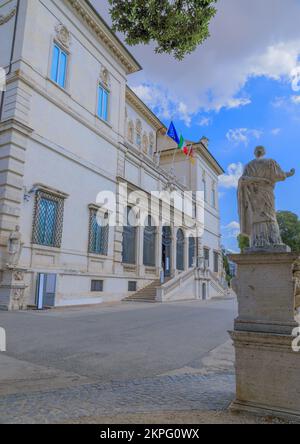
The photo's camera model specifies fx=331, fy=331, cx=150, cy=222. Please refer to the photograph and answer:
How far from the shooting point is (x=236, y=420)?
10.5 feet

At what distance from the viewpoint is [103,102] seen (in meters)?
21.6

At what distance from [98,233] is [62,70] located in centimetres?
923

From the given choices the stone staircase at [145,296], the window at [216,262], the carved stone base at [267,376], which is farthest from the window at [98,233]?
the window at [216,262]

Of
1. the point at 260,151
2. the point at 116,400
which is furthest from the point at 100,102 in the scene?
the point at 116,400

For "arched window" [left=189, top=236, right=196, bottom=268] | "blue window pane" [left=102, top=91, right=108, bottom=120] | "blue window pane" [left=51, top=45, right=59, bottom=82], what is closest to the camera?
"blue window pane" [left=51, top=45, right=59, bottom=82]

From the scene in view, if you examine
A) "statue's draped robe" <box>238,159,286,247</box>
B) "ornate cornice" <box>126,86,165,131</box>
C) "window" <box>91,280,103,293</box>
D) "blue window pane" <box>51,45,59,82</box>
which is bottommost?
"window" <box>91,280,103,293</box>

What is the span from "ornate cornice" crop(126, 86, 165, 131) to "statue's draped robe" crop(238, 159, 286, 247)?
24.0m

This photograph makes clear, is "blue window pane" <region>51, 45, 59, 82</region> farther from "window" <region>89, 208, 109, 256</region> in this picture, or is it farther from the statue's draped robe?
the statue's draped robe

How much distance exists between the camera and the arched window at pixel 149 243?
24.7 meters

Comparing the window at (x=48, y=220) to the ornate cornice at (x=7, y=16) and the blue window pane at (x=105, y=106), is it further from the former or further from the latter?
the ornate cornice at (x=7, y=16)

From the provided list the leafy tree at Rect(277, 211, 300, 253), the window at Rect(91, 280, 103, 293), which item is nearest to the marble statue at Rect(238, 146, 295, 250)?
the window at Rect(91, 280, 103, 293)

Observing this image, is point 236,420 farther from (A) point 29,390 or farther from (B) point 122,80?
(B) point 122,80

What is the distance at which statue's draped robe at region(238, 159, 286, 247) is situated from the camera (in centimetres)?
409

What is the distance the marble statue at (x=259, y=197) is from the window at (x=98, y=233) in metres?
15.0
